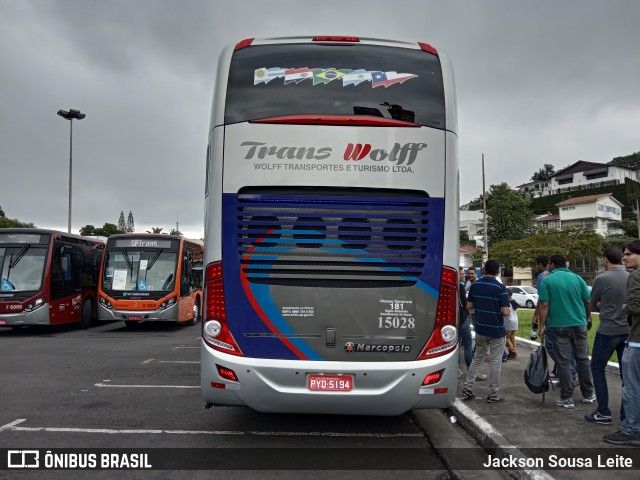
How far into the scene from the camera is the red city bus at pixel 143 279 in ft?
52.1

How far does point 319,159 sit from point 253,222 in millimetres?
885

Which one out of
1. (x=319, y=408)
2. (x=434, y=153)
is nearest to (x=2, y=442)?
(x=319, y=408)

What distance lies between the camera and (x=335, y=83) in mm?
5355

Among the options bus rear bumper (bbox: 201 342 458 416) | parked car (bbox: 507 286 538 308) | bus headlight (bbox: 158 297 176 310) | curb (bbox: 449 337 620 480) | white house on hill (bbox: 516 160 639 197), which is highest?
white house on hill (bbox: 516 160 639 197)

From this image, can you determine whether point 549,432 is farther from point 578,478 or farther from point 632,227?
point 632,227

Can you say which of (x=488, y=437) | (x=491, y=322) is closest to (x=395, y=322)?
(x=488, y=437)

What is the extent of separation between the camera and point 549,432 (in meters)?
5.38

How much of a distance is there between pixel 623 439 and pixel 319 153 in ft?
13.1

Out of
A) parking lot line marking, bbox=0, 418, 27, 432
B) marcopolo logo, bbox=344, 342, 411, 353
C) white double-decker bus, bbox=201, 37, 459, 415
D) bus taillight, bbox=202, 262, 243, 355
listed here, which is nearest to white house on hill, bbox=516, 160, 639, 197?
white double-decker bus, bbox=201, 37, 459, 415

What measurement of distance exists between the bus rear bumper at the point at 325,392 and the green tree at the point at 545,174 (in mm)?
105532

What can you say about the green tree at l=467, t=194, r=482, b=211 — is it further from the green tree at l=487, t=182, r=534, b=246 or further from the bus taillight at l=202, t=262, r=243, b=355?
the bus taillight at l=202, t=262, r=243, b=355

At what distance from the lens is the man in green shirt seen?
6.28m

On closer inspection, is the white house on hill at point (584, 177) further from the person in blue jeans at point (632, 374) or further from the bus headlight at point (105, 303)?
the person in blue jeans at point (632, 374)

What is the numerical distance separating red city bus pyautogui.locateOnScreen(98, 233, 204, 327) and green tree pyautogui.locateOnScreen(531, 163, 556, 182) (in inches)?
3832
